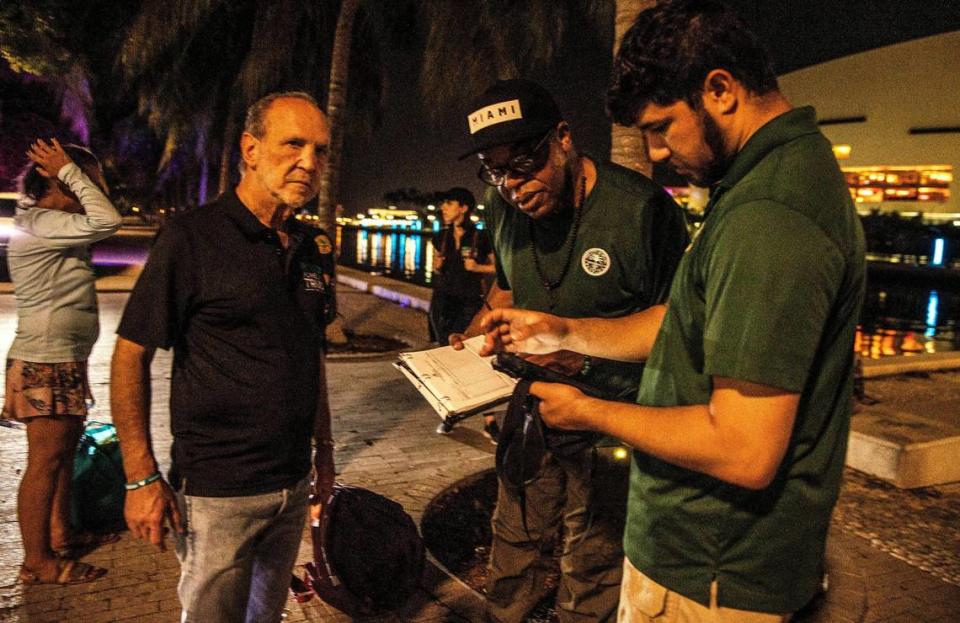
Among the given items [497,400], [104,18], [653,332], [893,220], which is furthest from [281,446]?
[893,220]

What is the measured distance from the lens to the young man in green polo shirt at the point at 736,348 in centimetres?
128

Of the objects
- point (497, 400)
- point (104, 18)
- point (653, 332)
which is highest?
point (104, 18)

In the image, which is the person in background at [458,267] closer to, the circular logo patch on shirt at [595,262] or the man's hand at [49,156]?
the man's hand at [49,156]

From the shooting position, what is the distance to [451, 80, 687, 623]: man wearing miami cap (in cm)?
253

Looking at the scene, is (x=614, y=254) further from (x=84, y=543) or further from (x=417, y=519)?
(x=84, y=543)

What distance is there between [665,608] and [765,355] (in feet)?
2.32

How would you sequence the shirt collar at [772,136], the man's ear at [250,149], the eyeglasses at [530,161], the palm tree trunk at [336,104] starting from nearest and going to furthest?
the shirt collar at [772,136] → the man's ear at [250,149] → the eyeglasses at [530,161] → the palm tree trunk at [336,104]

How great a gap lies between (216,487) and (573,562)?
57.3 inches

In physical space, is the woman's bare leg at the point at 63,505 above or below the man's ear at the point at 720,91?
below

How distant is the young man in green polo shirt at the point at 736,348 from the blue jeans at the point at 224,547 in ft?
3.86

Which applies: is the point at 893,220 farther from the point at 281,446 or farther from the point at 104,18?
the point at 281,446

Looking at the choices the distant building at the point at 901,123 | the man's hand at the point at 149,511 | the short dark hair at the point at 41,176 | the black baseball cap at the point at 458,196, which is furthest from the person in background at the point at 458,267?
the distant building at the point at 901,123

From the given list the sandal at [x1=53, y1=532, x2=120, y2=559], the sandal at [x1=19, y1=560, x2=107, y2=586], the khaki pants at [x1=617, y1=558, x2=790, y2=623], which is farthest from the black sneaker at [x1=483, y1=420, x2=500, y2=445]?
the khaki pants at [x1=617, y1=558, x2=790, y2=623]

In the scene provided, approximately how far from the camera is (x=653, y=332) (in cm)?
241
